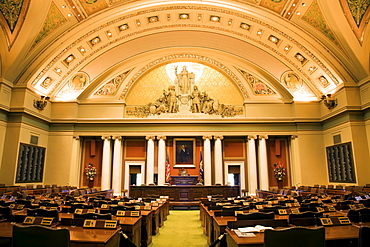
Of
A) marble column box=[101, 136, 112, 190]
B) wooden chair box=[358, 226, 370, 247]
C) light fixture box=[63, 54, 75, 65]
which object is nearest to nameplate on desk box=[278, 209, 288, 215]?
wooden chair box=[358, 226, 370, 247]

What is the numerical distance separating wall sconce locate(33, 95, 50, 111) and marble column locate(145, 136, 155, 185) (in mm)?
6768

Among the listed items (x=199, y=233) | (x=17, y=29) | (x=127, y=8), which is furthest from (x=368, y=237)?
(x=17, y=29)

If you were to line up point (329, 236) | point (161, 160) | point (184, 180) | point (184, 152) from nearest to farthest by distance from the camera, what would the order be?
point (329, 236), point (184, 180), point (161, 160), point (184, 152)

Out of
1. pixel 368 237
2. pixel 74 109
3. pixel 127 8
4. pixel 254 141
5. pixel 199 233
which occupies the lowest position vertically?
pixel 199 233

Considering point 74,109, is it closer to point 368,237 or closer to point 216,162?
point 216,162

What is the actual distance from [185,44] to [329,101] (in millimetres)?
10103

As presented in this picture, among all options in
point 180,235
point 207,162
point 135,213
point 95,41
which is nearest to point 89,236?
point 135,213

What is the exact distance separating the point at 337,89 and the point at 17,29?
59.0 ft

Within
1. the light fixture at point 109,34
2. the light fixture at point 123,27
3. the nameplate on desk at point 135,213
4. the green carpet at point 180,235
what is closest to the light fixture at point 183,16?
the light fixture at point 123,27

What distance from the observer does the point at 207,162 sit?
17844 mm

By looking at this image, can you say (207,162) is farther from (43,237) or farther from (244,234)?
(43,237)

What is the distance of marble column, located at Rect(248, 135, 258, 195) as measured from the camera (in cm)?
1761

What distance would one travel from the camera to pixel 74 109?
17906 mm

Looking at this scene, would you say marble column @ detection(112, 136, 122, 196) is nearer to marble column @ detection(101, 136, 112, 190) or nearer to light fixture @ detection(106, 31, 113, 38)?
marble column @ detection(101, 136, 112, 190)
